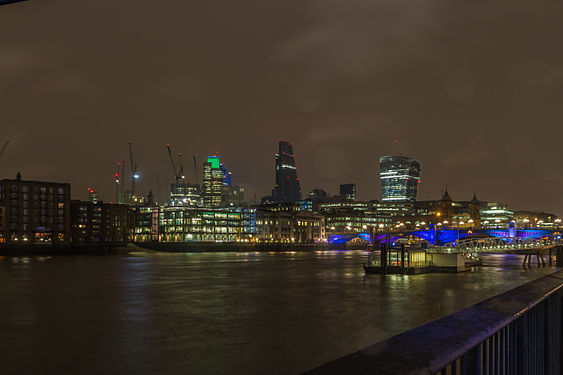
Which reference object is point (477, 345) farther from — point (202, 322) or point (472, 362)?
point (202, 322)

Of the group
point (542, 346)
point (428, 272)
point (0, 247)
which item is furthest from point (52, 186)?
point (542, 346)

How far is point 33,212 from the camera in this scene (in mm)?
151375

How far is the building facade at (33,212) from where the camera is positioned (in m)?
146

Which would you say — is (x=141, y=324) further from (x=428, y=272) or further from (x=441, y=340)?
(x=428, y=272)

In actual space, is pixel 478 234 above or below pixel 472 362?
below

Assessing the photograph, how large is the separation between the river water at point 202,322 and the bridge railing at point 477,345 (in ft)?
41.3

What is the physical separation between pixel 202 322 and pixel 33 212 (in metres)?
143

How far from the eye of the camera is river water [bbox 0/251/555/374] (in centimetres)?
1861

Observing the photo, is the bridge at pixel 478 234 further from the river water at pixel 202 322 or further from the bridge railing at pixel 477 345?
the bridge railing at pixel 477 345

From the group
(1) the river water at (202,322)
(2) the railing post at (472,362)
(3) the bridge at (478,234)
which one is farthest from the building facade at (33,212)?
(2) the railing post at (472,362)

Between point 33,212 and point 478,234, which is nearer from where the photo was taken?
point 478,234

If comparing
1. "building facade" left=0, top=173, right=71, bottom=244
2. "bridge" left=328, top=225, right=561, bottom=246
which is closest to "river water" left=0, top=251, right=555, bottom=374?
"bridge" left=328, top=225, right=561, bottom=246

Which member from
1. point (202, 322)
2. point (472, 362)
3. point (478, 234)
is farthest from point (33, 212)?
point (472, 362)

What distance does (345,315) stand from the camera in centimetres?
3061
